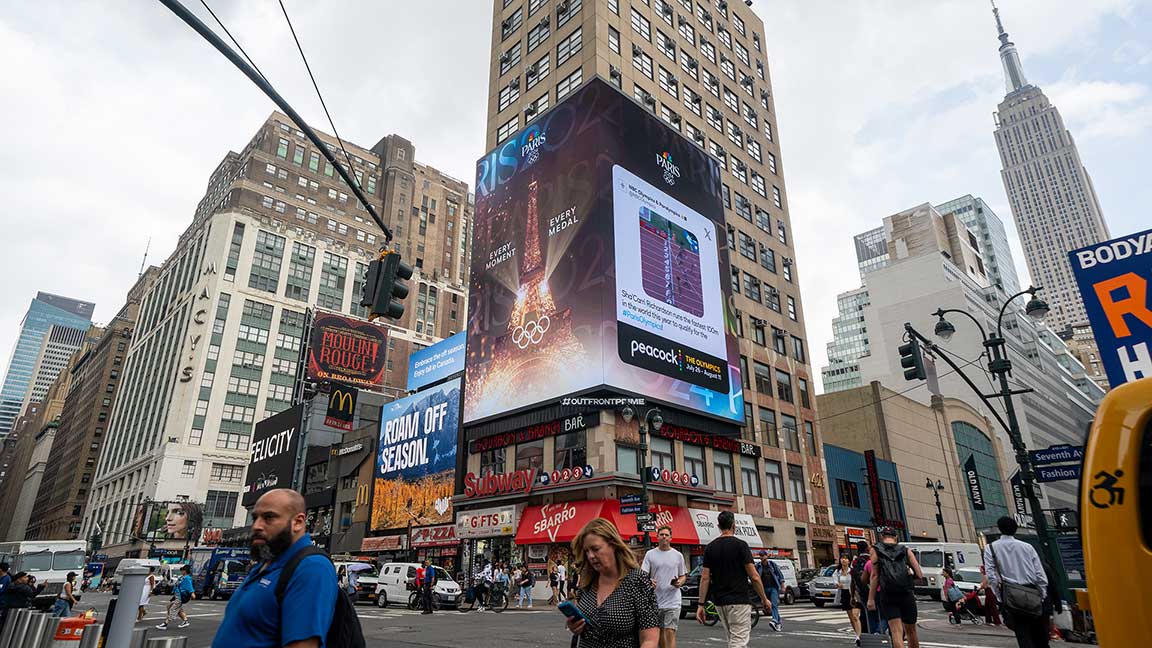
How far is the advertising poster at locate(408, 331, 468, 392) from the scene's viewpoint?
45969mm

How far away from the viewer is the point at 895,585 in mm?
8906

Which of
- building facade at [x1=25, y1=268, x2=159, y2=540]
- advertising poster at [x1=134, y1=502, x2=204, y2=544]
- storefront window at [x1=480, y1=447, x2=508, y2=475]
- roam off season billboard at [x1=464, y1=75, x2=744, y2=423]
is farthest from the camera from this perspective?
building facade at [x1=25, y1=268, x2=159, y2=540]

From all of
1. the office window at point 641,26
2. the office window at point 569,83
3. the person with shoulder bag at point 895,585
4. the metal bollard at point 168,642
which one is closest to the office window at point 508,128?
the office window at point 569,83

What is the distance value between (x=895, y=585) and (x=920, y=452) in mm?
56984

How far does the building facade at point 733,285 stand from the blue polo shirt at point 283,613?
26.6 meters

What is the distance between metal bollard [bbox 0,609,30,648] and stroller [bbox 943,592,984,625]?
19.2 m

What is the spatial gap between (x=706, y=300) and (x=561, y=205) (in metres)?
9.60

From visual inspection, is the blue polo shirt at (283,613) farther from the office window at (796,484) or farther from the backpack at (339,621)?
the office window at (796,484)

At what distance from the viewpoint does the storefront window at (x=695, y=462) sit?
1358 inches

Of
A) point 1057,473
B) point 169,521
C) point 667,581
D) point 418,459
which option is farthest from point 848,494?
point 169,521

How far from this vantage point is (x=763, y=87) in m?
56.9

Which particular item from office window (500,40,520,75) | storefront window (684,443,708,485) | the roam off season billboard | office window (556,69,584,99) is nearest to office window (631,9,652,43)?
office window (556,69,584,99)

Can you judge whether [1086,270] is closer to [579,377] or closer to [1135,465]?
[1135,465]

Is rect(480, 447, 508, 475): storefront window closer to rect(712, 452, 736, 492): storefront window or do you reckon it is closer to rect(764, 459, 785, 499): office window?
rect(712, 452, 736, 492): storefront window
